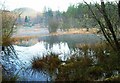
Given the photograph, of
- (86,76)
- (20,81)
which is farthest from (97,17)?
(20,81)

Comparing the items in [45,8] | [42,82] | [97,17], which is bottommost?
[42,82]

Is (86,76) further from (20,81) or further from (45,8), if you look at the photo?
(45,8)

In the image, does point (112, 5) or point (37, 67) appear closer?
point (112, 5)

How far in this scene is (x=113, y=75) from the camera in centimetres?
308

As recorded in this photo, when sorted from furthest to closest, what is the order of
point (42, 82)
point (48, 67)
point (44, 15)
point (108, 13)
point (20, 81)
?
point (44, 15) < point (48, 67) < point (108, 13) < point (42, 82) < point (20, 81)

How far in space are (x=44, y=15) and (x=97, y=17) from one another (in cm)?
920

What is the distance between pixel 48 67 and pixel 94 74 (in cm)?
81

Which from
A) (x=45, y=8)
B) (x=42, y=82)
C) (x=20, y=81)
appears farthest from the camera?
(x=45, y=8)

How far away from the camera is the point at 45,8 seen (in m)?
11.2

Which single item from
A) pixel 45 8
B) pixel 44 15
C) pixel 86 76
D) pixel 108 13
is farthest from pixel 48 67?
pixel 44 15

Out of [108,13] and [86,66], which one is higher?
[108,13]

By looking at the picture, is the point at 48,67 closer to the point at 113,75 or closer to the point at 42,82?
the point at 42,82

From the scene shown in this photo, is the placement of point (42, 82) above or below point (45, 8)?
below

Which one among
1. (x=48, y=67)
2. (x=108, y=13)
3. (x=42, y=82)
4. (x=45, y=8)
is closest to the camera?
(x=42, y=82)
